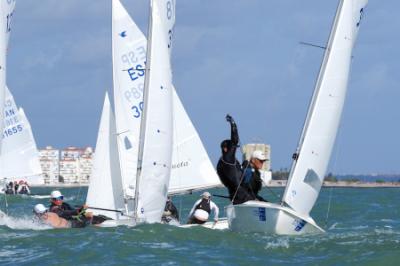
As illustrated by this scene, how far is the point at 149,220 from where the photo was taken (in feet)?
68.7

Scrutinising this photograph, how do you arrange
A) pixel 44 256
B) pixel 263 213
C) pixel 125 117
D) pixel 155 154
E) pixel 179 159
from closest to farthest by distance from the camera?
pixel 44 256
pixel 263 213
pixel 155 154
pixel 125 117
pixel 179 159

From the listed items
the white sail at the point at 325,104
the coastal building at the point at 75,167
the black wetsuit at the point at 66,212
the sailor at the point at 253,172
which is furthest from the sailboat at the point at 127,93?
the coastal building at the point at 75,167

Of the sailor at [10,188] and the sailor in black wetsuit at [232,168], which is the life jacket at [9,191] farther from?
the sailor in black wetsuit at [232,168]

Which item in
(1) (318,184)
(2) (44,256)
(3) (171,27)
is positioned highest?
(3) (171,27)

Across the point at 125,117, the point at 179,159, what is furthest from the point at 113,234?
the point at 179,159

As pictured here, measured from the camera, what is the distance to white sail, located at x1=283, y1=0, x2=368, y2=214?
18.5 m

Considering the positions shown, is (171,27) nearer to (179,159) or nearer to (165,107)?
(165,107)

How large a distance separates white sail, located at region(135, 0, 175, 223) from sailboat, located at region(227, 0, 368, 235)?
2.57 meters

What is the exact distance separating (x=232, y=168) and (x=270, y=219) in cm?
142

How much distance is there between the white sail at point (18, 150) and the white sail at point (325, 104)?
26649 mm

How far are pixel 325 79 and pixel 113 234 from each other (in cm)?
452

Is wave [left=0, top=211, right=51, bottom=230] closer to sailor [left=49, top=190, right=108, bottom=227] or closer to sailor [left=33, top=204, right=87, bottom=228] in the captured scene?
sailor [left=33, top=204, right=87, bottom=228]

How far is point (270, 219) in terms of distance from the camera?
60.0ft

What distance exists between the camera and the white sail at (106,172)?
2350cm
